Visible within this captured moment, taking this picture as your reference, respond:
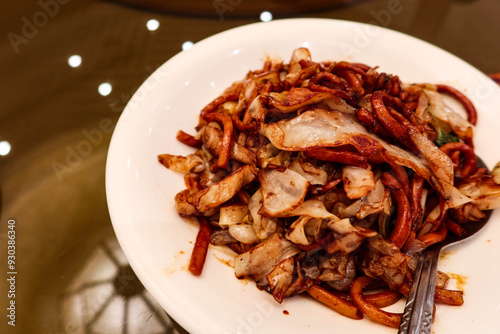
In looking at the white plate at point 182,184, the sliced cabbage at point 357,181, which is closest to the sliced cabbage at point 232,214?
the white plate at point 182,184

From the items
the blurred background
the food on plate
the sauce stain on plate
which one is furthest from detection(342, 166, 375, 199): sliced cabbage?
the blurred background

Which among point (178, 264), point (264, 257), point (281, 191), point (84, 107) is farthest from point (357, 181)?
point (84, 107)

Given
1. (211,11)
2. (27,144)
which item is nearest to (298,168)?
(27,144)

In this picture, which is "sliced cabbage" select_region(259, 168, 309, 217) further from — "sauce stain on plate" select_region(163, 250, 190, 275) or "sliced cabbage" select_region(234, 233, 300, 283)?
"sauce stain on plate" select_region(163, 250, 190, 275)

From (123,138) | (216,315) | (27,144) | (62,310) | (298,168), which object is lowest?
(62,310)

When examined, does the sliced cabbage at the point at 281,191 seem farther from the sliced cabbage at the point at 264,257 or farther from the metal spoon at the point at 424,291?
the metal spoon at the point at 424,291

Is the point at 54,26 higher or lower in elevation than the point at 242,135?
lower

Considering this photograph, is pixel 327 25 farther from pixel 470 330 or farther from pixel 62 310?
pixel 62 310
